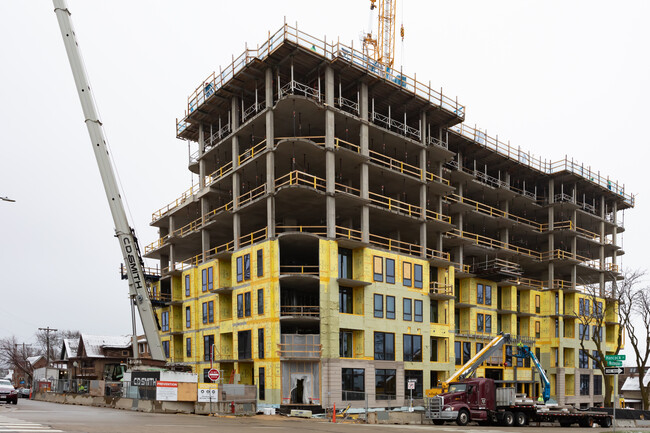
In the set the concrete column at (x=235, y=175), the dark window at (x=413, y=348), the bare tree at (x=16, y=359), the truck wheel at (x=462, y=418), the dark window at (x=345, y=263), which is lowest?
the bare tree at (x=16, y=359)

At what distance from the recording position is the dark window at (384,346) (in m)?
49.1

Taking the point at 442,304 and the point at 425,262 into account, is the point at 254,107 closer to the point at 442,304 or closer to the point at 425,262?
the point at 425,262

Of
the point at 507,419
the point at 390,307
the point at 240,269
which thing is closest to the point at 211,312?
the point at 240,269

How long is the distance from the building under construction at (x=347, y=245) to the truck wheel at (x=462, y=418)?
4.14 m

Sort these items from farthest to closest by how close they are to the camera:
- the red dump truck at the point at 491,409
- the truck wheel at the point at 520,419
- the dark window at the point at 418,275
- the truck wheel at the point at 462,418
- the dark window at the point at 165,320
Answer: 1. the dark window at the point at 165,320
2. the dark window at the point at 418,275
3. the truck wheel at the point at 520,419
4. the red dump truck at the point at 491,409
5. the truck wheel at the point at 462,418

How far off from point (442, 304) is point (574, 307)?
23.9 meters

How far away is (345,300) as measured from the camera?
48.5m

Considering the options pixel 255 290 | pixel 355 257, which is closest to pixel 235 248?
pixel 255 290

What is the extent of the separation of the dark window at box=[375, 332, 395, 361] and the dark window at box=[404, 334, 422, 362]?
166cm

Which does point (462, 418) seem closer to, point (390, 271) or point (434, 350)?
point (390, 271)

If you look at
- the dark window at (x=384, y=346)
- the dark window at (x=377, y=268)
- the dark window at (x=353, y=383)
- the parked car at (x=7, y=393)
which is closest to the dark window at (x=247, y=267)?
the dark window at (x=377, y=268)

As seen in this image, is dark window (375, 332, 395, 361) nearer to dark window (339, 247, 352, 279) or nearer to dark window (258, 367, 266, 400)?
dark window (339, 247, 352, 279)

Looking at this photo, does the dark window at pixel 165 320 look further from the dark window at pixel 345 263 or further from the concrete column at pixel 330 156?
the concrete column at pixel 330 156

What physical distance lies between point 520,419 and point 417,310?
Result: 50.9 ft
